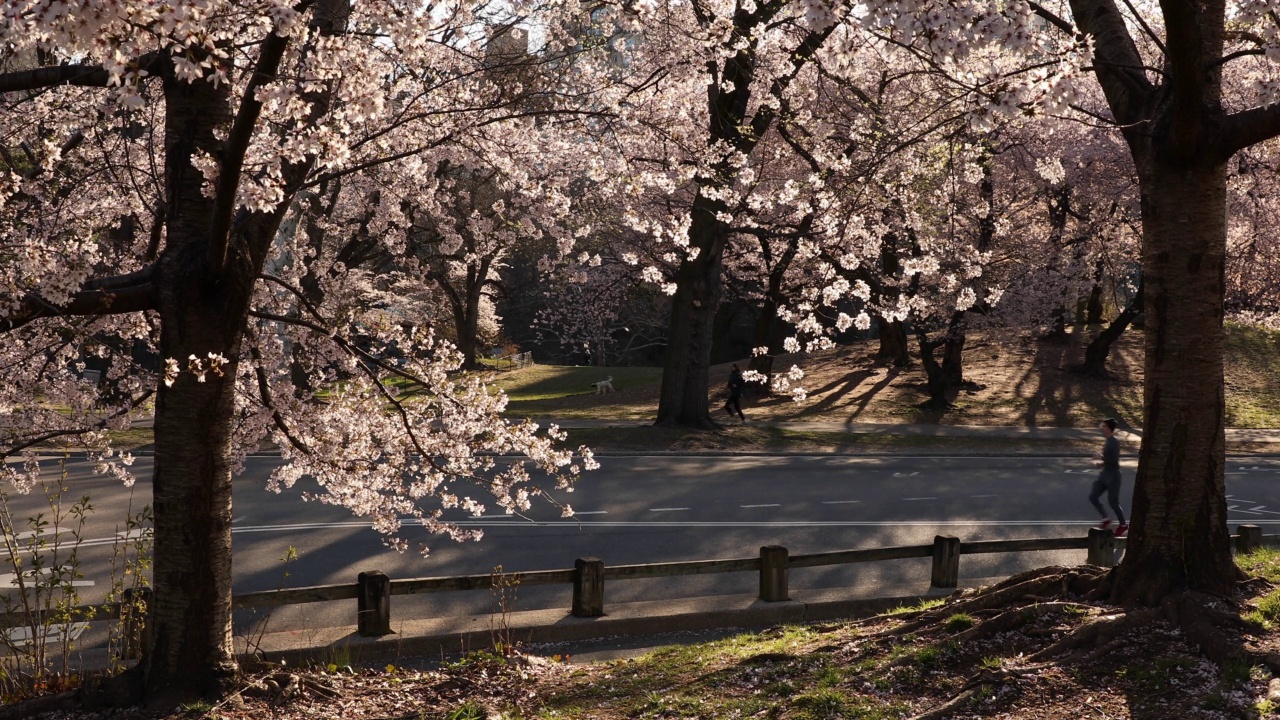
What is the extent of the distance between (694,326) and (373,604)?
15.7 meters

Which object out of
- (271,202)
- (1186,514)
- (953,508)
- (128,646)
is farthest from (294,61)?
(953,508)

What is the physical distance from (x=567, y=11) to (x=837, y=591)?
660cm

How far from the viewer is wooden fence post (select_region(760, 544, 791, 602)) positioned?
34.2 feet

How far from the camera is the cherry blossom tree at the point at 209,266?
18.6ft

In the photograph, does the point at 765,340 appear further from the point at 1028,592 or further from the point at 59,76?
the point at 59,76

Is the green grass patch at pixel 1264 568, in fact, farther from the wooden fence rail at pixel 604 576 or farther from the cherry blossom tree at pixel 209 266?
the cherry blossom tree at pixel 209 266

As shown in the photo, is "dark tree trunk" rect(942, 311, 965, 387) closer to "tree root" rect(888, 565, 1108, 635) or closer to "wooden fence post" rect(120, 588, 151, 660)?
"tree root" rect(888, 565, 1108, 635)

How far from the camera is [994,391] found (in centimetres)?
3406

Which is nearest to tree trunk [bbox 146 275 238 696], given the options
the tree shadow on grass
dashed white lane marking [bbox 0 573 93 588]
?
dashed white lane marking [bbox 0 573 93 588]

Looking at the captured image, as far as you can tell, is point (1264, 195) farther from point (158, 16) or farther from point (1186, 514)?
point (158, 16)

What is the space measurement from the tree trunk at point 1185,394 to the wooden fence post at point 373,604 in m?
5.67

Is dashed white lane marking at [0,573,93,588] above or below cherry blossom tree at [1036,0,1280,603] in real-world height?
below

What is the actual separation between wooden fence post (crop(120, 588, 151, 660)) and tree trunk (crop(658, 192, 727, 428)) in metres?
15.8

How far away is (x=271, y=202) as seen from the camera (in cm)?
592
